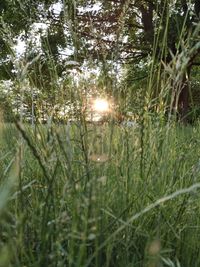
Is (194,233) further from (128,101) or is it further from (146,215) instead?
(128,101)

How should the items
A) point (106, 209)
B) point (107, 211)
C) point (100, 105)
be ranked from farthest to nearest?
point (100, 105) → point (106, 209) → point (107, 211)

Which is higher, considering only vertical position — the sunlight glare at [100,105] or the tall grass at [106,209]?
the sunlight glare at [100,105]

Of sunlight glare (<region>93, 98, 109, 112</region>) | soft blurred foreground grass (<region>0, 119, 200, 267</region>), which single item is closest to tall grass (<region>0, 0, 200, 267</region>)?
soft blurred foreground grass (<region>0, 119, 200, 267</region>)

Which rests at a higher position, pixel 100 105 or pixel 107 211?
pixel 100 105

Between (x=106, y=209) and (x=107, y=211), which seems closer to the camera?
(x=107, y=211)

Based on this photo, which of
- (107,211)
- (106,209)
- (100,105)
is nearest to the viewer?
(107,211)

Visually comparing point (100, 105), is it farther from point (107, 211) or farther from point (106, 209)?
point (107, 211)

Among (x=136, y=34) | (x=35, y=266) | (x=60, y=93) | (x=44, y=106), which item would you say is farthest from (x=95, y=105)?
(x=136, y=34)

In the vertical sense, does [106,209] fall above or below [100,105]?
below

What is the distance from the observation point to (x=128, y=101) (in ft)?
7.29

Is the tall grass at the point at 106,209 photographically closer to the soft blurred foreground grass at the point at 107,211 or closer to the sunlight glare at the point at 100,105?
the soft blurred foreground grass at the point at 107,211

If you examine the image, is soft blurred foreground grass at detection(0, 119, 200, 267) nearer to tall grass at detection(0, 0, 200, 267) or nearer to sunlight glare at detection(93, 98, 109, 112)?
tall grass at detection(0, 0, 200, 267)

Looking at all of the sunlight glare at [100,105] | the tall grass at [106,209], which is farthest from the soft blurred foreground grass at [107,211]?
the sunlight glare at [100,105]

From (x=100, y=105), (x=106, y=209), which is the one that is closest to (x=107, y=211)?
(x=106, y=209)
